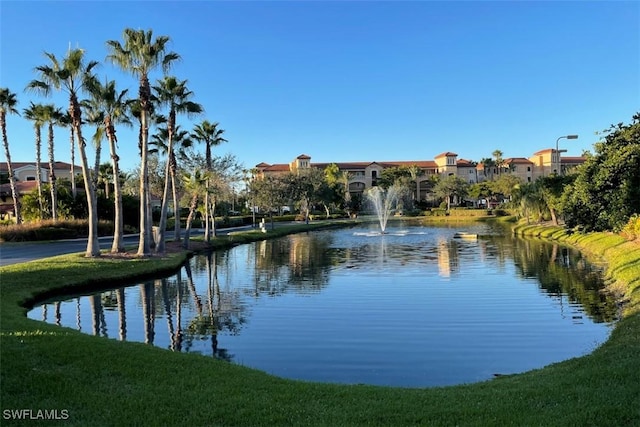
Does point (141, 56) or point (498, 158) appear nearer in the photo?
point (141, 56)

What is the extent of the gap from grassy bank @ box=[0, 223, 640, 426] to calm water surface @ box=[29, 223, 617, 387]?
7.85 ft

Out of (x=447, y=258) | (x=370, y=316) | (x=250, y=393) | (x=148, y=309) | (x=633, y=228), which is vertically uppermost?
(x=633, y=228)

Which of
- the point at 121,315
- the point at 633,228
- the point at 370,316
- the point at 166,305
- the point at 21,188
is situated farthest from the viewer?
the point at 21,188

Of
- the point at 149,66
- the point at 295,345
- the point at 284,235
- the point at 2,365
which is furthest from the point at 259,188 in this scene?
the point at 2,365

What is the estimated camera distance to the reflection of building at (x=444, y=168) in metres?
134

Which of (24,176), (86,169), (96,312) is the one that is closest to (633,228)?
(96,312)

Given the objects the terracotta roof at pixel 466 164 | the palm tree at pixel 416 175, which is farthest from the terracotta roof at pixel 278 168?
the terracotta roof at pixel 466 164

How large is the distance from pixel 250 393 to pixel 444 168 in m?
136

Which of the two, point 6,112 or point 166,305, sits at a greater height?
point 6,112

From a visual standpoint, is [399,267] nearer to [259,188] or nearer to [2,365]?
[2,365]

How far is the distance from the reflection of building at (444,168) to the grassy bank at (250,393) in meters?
120

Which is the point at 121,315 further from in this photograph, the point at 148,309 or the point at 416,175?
the point at 416,175

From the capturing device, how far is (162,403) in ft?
21.9

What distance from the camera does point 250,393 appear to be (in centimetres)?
727
